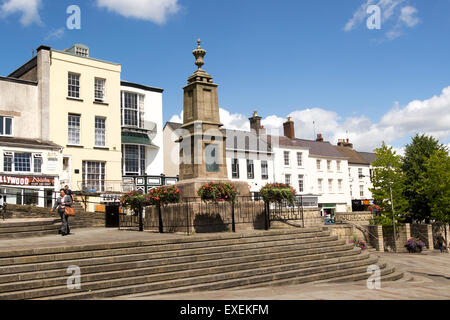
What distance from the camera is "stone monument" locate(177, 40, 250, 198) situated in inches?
641

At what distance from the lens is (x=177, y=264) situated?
10.2 m

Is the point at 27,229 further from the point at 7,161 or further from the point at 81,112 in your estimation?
the point at 81,112

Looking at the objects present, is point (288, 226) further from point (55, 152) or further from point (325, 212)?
point (325, 212)

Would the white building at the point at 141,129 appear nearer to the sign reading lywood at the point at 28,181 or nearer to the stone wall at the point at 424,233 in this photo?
the sign reading lywood at the point at 28,181

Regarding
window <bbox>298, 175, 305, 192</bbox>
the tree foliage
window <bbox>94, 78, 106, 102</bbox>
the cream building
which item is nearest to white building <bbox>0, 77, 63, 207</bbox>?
the cream building

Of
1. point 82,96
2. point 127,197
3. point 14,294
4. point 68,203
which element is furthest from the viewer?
point 82,96

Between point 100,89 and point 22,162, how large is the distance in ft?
30.3

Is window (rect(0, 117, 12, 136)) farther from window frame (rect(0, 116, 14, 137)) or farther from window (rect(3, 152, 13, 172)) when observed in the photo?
window (rect(3, 152, 13, 172))

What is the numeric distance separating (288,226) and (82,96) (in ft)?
68.3

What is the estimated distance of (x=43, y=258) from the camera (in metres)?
9.05

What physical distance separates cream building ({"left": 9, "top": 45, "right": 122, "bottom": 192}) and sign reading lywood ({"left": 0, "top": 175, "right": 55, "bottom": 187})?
1535mm

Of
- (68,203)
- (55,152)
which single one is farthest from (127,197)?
(55,152)

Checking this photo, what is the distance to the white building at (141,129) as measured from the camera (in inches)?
1315

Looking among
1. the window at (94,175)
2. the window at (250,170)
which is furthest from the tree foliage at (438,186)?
the window at (94,175)
